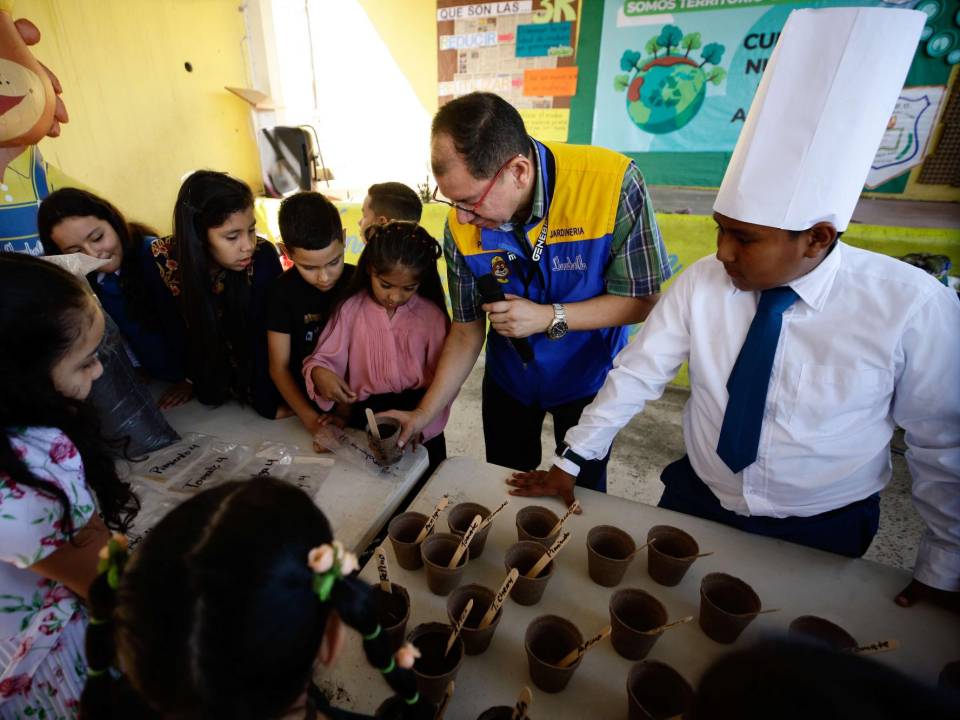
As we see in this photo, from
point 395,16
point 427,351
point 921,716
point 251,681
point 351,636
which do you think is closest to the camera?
point 921,716

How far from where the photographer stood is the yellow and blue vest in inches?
53.1

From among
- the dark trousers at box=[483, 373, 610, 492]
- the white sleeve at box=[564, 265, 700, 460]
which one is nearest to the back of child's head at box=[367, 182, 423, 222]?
the dark trousers at box=[483, 373, 610, 492]

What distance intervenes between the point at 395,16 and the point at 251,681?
5.65m

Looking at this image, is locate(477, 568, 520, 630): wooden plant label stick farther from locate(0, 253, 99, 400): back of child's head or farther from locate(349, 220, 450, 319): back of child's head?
locate(349, 220, 450, 319): back of child's head

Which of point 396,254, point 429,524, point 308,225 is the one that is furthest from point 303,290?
point 429,524

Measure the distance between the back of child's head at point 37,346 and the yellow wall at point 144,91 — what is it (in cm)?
383

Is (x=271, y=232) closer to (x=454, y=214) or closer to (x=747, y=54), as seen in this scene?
(x=454, y=214)

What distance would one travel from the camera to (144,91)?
4039mm

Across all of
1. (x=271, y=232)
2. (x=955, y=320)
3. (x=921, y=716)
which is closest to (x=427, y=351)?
(x=955, y=320)

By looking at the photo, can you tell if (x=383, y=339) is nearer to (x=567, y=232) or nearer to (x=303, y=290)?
(x=303, y=290)

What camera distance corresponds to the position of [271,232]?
13.6 feet

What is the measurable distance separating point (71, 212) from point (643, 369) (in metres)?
1.76

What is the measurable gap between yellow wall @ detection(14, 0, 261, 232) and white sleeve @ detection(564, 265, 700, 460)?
4378mm

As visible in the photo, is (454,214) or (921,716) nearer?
(921,716)
